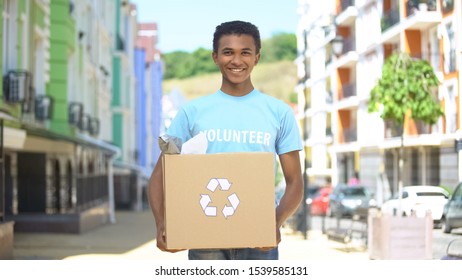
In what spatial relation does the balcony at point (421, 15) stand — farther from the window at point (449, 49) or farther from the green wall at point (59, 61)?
the green wall at point (59, 61)

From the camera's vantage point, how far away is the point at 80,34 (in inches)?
824

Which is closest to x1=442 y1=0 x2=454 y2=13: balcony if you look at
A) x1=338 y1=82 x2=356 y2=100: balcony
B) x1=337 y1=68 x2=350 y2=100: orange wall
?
x1=337 y1=68 x2=350 y2=100: orange wall

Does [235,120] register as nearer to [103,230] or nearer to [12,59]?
[12,59]

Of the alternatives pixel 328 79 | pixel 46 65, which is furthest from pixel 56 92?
pixel 328 79

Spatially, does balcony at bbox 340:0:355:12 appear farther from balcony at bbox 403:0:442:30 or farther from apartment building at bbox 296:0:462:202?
balcony at bbox 403:0:442:30

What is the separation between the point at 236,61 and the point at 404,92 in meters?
6.12

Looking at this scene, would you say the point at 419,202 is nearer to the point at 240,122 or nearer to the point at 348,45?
the point at 348,45

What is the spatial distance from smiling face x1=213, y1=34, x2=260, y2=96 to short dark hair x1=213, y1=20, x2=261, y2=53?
0.05ft

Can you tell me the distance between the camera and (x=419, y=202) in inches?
407

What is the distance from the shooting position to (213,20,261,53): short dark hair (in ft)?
14.2

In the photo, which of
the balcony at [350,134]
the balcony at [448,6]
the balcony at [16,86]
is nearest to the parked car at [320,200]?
the balcony at [350,134]

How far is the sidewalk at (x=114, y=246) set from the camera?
10648 millimetres

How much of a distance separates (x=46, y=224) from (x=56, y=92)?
2269 mm

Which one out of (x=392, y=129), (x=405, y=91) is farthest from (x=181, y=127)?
(x=392, y=129)
